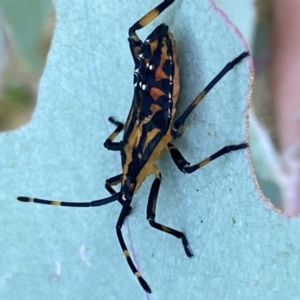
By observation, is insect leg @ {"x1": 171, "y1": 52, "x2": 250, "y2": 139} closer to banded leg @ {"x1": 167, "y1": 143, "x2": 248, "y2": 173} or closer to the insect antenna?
banded leg @ {"x1": 167, "y1": 143, "x2": 248, "y2": 173}

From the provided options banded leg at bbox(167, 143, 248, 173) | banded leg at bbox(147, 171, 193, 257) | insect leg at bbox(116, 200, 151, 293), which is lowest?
insect leg at bbox(116, 200, 151, 293)

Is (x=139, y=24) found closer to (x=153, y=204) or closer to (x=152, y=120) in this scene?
(x=152, y=120)

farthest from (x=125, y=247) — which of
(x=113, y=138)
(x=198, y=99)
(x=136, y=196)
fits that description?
(x=198, y=99)

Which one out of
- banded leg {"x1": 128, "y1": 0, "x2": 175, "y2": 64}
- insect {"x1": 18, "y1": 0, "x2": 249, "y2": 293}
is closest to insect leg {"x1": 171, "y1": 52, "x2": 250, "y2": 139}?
insect {"x1": 18, "y1": 0, "x2": 249, "y2": 293}

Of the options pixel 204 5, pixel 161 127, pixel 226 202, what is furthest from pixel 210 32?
pixel 226 202

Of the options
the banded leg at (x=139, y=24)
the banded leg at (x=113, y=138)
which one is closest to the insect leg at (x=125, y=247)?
the banded leg at (x=113, y=138)
